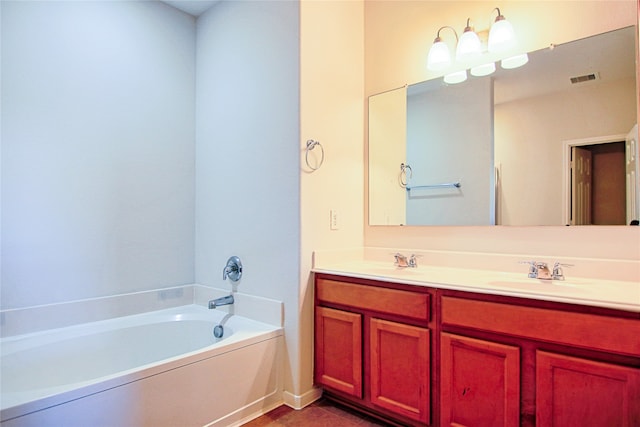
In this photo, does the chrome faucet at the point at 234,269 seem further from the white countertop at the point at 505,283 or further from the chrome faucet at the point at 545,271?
the chrome faucet at the point at 545,271

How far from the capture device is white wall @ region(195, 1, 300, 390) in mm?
2156

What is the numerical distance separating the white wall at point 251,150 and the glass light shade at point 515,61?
3.84ft

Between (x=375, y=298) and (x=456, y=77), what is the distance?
1401 millimetres

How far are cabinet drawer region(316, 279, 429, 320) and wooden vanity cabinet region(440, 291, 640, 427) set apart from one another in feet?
0.38

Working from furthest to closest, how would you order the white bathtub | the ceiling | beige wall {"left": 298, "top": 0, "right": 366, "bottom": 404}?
1. the ceiling
2. beige wall {"left": 298, "top": 0, "right": 366, "bottom": 404}
3. the white bathtub

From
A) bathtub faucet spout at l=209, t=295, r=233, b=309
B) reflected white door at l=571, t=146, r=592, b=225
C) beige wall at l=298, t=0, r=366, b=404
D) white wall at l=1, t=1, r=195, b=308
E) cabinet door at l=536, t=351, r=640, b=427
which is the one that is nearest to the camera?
cabinet door at l=536, t=351, r=640, b=427

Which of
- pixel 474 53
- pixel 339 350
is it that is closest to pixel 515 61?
pixel 474 53

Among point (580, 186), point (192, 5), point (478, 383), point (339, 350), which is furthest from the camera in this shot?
point (192, 5)

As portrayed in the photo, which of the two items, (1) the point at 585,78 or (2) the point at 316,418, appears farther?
(2) the point at 316,418

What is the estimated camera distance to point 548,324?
1372 millimetres

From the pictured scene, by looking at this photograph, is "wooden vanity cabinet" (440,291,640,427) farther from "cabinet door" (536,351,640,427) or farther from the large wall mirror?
the large wall mirror

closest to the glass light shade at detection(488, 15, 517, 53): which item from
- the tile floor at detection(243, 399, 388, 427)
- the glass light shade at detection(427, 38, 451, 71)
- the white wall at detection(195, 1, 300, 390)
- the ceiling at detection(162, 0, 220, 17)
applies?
the glass light shade at detection(427, 38, 451, 71)

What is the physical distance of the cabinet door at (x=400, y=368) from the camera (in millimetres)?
1711

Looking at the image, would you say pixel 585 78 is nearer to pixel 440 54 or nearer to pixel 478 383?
pixel 440 54
